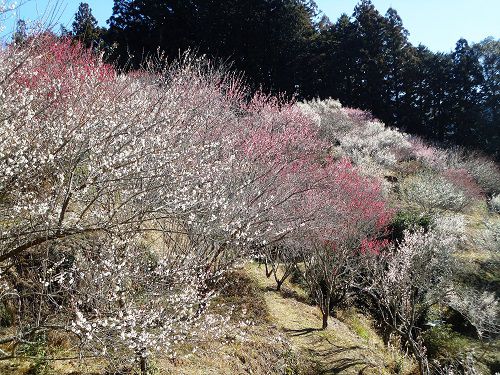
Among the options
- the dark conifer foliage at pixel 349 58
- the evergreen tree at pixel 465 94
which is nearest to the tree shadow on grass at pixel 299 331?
the dark conifer foliage at pixel 349 58

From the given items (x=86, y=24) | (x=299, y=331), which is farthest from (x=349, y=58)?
(x=299, y=331)

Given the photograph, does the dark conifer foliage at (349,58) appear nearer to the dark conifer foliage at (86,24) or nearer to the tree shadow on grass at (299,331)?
the dark conifer foliage at (86,24)

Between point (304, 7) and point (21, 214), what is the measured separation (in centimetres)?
2546

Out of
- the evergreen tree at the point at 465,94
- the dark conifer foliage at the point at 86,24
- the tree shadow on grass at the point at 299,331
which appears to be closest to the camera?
the tree shadow on grass at the point at 299,331

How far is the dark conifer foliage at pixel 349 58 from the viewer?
2420 centimetres

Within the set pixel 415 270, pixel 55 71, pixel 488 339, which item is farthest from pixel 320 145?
pixel 55 71

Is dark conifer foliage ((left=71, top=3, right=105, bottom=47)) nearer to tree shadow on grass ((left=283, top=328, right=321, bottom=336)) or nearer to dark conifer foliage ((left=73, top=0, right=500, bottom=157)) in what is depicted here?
dark conifer foliage ((left=73, top=0, right=500, bottom=157))

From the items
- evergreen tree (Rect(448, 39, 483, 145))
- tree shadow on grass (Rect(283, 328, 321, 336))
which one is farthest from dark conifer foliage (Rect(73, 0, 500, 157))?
tree shadow on grass (Rect(283, 328, 321, 336))

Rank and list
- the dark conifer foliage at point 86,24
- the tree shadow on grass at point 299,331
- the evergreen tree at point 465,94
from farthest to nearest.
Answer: the evergreen tree at point 465,94 → the dark conifer foliage at point 86,24 → the tree shadow on grass at point 299,331

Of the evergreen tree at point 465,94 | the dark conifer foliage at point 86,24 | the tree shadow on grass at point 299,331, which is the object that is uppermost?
the dark conifer foliage at point 86,24

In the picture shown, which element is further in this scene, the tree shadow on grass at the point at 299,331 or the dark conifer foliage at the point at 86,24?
the dark conifer foliage at the point at 86,24

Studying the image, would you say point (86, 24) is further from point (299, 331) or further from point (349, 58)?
point (299, 331)

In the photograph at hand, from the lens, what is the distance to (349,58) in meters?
26.3

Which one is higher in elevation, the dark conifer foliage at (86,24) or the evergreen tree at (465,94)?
the dark conifer foliage at (86,24)
